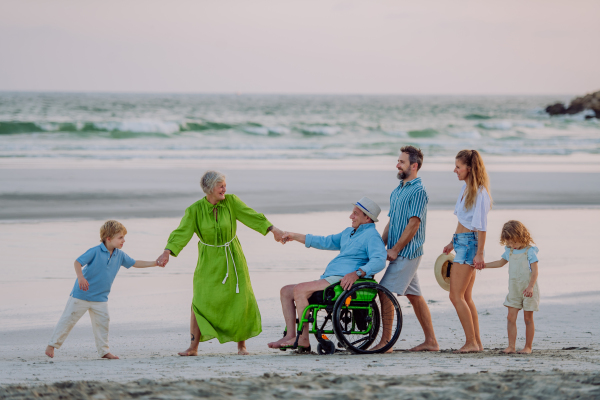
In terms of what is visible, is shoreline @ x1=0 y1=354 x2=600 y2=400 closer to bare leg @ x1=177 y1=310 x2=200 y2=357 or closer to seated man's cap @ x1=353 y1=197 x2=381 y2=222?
bare leg @ x1=177 y1=310 x2=200 y2=357

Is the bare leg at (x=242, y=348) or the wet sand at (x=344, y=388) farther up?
the wet sand at (x=344, y=388)

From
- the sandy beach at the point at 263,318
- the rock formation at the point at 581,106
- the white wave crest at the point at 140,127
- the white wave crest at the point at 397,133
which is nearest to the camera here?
the sandy beach at the point at 263,318

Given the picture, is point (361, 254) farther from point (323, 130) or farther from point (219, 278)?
point (323, 130)

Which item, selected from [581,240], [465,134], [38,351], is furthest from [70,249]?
[465,134]

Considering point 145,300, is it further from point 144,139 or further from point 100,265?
point 144,139

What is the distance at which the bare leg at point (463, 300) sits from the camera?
468cm

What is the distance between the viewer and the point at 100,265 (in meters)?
4.72

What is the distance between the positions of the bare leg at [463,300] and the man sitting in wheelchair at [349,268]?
0.57 metres

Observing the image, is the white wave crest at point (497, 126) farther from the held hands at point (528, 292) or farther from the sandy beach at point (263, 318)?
the held hands at point (528, 292)

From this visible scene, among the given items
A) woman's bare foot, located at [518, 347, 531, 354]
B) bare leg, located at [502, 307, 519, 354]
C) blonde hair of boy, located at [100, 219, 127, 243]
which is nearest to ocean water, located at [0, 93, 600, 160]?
blonde hair of boy, located at [100, 219, 127, 243]

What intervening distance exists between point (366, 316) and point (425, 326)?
0.53 m

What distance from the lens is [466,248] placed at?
464 cm

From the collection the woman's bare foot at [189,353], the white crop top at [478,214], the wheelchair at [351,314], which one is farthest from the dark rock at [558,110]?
the woman's bare foot at [189,353]

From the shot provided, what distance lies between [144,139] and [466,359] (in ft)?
86.8
